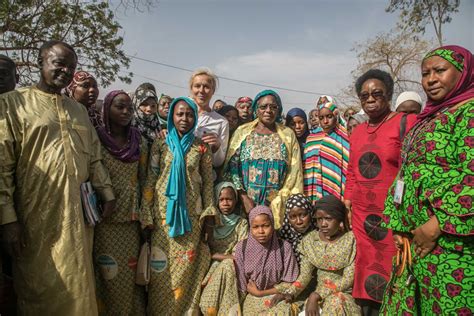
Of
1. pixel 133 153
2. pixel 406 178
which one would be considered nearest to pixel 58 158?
pixel 133 153

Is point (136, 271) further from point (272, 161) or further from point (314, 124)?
point (314, 124)

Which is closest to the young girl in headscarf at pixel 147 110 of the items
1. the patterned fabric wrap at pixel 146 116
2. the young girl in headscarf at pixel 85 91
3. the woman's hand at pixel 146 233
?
the patterned fabric wrap at pixel 146 116

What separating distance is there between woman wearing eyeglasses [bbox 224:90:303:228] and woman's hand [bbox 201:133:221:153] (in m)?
0.15

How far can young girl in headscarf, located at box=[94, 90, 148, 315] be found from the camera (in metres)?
3.35

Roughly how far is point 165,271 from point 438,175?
A: 2445 millimetres

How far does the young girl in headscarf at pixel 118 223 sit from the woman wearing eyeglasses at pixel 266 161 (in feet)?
3.65

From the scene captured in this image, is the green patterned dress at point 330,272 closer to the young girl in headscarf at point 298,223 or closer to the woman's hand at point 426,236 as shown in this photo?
the young girl in headscarf at point 298,223

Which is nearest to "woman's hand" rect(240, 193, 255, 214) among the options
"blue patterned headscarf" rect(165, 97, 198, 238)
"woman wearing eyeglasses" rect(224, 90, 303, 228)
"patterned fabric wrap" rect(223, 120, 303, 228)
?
"woman wearing eyeglasses" rect(224, 90, 303, 228)

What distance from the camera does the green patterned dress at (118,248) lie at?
3.35 metres

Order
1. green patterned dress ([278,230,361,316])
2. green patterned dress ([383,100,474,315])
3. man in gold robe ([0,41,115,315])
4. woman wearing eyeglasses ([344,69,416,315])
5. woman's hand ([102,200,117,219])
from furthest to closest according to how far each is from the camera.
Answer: green patterned dress ([278,230,361,316]), woman's hand ([102,200,117,219]), woman wearing eyeglasses ([344,69,416,315]), man in gold robe ([0,41,115,315]), green patterned dress ([383,100,474,315])

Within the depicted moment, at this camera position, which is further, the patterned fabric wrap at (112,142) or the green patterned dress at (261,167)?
the green patterned dress at (261,167)

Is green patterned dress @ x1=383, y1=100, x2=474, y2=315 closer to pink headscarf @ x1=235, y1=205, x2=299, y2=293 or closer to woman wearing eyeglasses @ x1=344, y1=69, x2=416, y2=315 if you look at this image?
woman wearing eyeglasses @ x1=344, y1=69, x2=416, y2=315

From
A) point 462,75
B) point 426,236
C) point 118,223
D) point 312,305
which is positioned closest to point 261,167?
point 312,305

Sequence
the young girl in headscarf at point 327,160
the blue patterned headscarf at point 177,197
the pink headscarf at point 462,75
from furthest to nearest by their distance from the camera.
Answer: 1. the young girl in headscarf at point 327,160
2. the blue patterned headscarf at point 177,197
3. the pink headscarf at point 462,75
